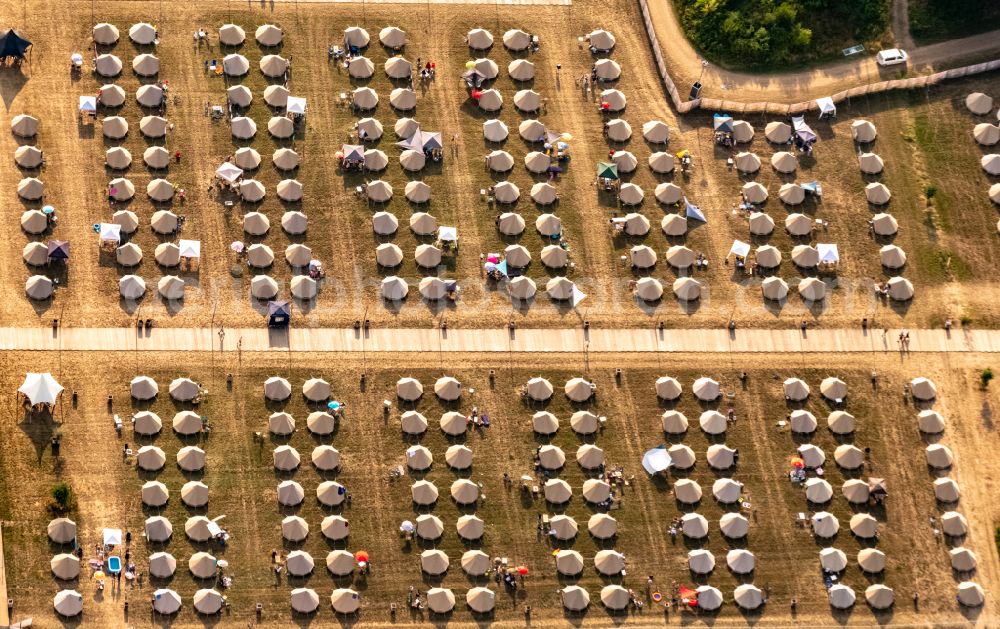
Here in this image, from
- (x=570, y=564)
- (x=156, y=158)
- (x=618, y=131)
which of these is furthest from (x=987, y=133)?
(x=156, y=158)

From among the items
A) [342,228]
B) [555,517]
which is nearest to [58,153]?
[342,228]

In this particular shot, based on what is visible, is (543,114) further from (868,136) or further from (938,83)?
(938,83)

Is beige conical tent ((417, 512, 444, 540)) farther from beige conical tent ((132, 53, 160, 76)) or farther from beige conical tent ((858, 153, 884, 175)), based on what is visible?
beige conical tent ((858, 153, 884, 175))

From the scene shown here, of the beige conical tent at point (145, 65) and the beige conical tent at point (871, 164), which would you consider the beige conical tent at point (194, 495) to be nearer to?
the beige conical tent at point (145, 65)

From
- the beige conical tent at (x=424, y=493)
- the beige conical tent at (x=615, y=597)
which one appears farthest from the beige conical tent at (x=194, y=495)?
the beige conical tent at (x=615, y=597)

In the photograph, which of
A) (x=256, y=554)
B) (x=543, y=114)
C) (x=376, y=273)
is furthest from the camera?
(x=543, y=114)
